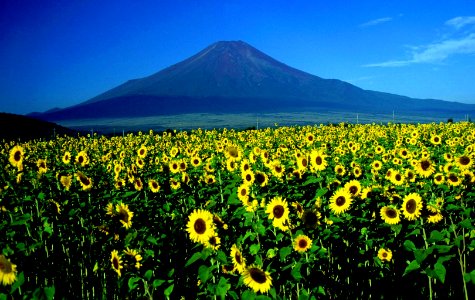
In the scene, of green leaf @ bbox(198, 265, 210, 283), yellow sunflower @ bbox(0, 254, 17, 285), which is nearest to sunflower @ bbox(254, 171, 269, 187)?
green leaf @ bbox(198, 265, 210, 283)

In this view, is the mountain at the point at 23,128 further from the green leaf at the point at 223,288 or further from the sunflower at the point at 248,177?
the green leaf at the point at 223,288

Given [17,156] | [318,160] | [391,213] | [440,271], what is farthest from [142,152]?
[440,271]

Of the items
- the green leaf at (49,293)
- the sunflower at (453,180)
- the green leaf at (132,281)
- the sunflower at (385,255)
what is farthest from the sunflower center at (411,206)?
the green leaf at (49,293)

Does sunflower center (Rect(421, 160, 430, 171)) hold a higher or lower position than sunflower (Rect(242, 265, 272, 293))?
higher

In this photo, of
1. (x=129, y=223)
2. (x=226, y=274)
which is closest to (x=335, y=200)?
(x=226, y=274)

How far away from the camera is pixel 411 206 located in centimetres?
437

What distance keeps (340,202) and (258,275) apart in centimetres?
208

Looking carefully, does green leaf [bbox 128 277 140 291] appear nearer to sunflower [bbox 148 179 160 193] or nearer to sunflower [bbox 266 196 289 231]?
sunflower [bbox 266 196 289 231]

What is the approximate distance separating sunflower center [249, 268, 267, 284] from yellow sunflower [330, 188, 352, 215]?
1.96 m

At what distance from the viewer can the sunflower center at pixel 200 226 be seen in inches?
144

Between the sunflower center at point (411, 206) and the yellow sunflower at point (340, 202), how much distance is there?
60 centimetres

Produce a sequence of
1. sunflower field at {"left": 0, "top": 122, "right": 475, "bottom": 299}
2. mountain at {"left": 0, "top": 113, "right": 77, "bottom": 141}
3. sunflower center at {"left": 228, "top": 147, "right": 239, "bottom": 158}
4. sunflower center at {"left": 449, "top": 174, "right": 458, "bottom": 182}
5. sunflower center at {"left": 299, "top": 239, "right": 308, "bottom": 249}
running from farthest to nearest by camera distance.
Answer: mountain at {"left": 0, "top": 113, "right": 77, "bottom": 141}, sunflower center at {"left": 228, "top": 147, "right": 239, "bottom": 158}, sunflower center at {"left": 449, "top": 174, "right": 458, "bottom": 182}, sunflower center at {"left": 299, "top": 239, "right": 308, "bottom": 249}, sunflower field at {"left": 0, "top": 122, "right": 475, "bottom": 299}

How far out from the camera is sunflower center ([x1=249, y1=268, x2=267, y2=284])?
2953 mm

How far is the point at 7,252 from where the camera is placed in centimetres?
334
